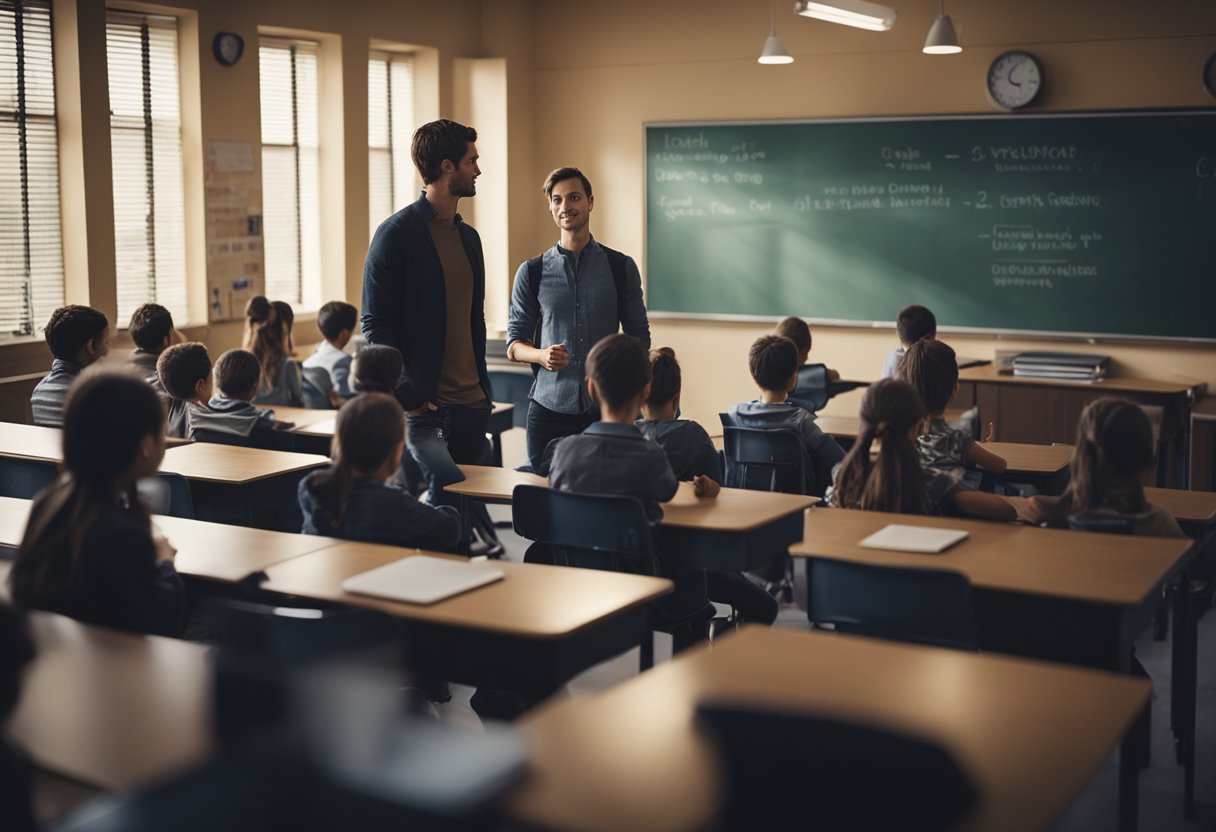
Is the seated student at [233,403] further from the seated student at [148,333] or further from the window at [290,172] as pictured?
the window at [290,172]

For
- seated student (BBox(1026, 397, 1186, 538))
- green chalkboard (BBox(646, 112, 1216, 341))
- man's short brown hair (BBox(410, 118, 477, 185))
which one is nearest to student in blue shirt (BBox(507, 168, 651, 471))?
man's short brown hair (BBox(410, 118, 477, 185))

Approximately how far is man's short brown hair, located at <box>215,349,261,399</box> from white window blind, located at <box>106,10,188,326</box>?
1750mm

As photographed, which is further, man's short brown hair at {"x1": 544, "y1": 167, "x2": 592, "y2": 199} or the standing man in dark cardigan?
man's short brown hair at {"x1": 544, "y1": 167, "x2": 592, "y2": 199}

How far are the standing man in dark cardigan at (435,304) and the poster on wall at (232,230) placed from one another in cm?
270

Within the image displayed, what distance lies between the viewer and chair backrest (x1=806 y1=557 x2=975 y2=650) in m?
2.40

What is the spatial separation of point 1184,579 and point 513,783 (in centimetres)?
210

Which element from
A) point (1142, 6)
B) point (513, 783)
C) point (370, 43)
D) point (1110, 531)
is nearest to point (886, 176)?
point (1142, 6)

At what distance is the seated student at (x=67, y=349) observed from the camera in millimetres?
4496

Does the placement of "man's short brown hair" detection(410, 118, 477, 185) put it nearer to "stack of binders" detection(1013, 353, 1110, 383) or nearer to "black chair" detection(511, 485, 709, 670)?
"black chair" detection(511, 485, 709, 670)

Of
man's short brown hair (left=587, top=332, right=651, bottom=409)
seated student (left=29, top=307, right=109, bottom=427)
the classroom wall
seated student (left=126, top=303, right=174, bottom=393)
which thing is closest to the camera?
man's short brown hair (left=587, top=332, right=651, bottom=409)

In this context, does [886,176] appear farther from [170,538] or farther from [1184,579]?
[170,538]

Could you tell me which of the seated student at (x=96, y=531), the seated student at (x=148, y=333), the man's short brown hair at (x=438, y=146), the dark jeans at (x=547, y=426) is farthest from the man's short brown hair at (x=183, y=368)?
the seated student at (x=96, y=531)

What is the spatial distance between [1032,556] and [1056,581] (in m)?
0.20

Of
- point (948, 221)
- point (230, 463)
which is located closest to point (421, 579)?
point (230, 463)
